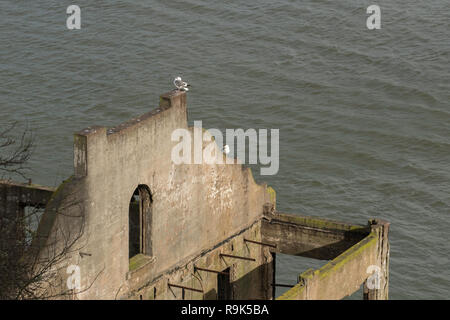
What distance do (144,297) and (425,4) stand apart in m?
51.1

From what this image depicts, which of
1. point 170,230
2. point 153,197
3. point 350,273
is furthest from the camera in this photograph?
point 350,273

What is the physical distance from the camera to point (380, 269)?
3678cm

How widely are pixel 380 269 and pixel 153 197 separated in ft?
29.6

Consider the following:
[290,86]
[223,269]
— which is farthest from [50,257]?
[290,86]

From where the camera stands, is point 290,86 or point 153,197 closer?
point 153,197

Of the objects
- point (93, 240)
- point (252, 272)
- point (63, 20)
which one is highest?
point (63, 20)

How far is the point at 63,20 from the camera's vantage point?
79500 mm

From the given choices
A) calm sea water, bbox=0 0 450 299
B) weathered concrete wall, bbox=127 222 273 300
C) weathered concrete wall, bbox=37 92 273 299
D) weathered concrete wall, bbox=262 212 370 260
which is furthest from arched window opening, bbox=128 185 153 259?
calm sea water, bbox=0 0 450 299

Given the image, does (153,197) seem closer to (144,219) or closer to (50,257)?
(144,219)

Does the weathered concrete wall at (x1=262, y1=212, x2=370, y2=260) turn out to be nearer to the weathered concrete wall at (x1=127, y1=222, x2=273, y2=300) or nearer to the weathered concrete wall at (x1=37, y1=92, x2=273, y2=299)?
the weathered concrete wall at (x1=127, y1=222, x2=273, y2=300)

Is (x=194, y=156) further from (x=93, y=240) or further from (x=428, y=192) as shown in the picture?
(x=428, y=192)

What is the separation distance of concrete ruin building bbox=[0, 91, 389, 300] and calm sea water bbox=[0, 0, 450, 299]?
17.2 metres

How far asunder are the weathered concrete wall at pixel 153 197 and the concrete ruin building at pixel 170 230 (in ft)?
0.10
